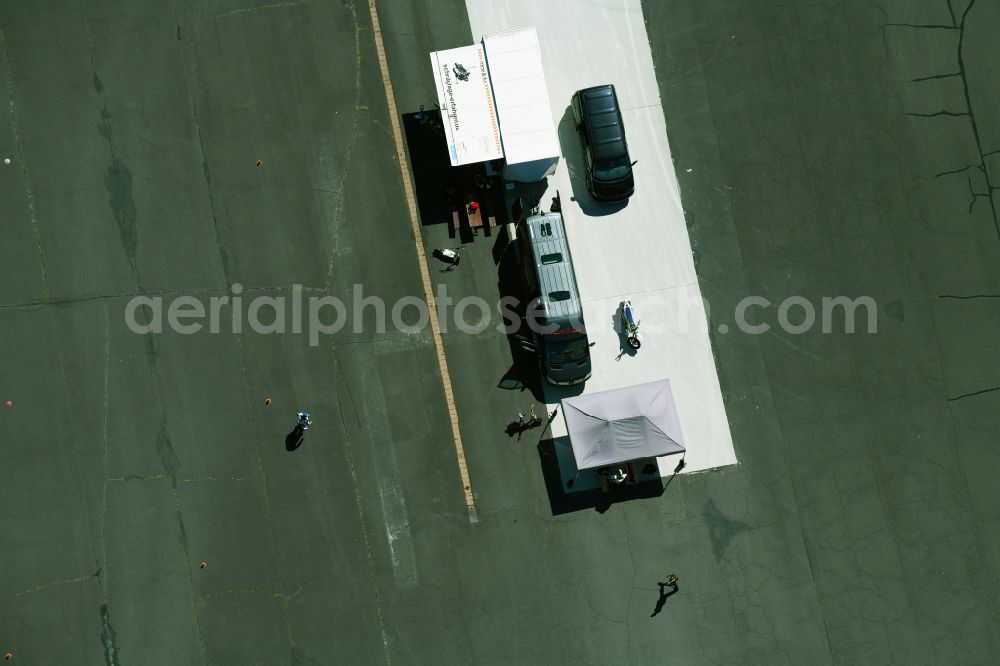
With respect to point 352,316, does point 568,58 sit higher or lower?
higher

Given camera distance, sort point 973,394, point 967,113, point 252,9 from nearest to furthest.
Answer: point 252,9, point 973,394, point 967,113

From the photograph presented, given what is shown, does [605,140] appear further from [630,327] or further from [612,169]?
[630,327]

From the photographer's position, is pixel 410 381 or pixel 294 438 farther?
pixel 410 381

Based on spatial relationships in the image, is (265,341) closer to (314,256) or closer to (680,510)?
(314,256)

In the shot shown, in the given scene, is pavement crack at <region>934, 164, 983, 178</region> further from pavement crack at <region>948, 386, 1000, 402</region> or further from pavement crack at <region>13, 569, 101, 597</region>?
pavement crack at <region>13, 569, 101, 597</region>

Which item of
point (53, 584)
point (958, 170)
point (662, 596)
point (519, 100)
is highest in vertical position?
point (519, 100)

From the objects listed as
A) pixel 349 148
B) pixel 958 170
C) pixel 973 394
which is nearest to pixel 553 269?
pixel 349 148

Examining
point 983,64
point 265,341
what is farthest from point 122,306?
point 983,64
